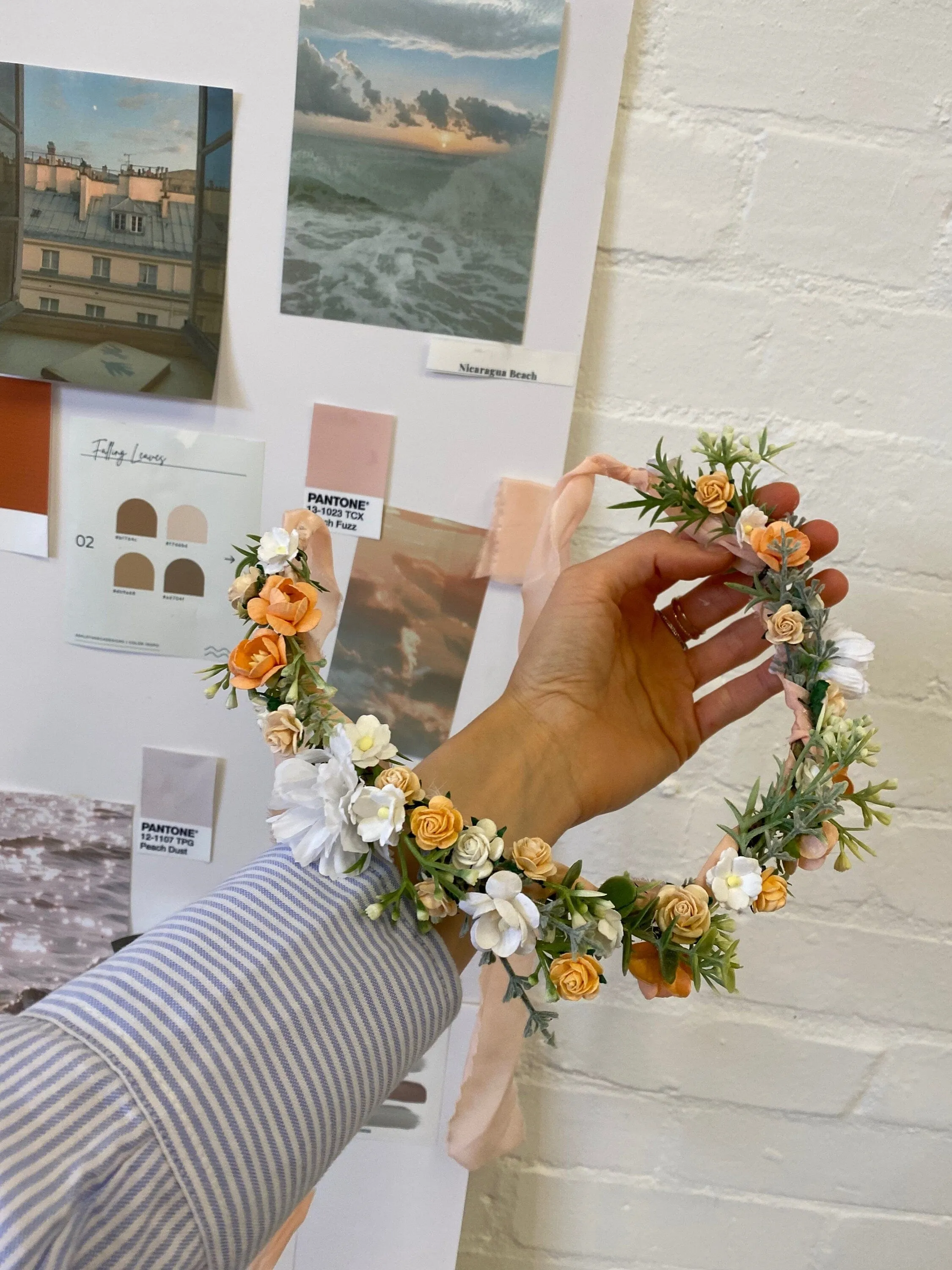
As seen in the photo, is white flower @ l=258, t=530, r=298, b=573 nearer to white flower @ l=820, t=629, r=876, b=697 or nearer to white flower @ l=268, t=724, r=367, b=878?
white flower @ l=268, t=724, r=367, b=878

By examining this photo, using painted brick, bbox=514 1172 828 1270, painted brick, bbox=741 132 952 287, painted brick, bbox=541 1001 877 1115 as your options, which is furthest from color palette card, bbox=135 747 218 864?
painted brick, bbox=741 132 952 287

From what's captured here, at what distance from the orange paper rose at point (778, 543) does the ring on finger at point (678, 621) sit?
13 cm

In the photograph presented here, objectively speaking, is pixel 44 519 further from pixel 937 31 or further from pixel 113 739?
pixel 937 31

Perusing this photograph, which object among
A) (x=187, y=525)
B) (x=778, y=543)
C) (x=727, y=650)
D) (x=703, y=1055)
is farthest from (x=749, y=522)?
(x=703, y=1055)

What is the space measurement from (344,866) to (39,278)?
461 millimetres

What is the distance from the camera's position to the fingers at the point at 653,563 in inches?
22.7

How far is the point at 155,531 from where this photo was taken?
2.21ft

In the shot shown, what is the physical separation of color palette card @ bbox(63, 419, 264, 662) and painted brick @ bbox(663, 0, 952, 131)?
0.39 meters

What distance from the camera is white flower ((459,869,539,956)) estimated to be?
0.44m

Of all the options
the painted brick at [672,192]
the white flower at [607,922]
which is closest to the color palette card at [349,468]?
the painted brick at [672,192]

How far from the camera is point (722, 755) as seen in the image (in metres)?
0.71

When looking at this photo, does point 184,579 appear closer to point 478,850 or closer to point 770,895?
point 478,850

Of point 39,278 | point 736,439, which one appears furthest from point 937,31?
point 39,278

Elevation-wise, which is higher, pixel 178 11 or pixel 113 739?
pixel 178 11
